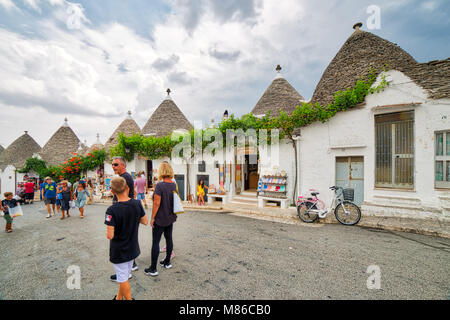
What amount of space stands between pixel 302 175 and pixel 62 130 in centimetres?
2918

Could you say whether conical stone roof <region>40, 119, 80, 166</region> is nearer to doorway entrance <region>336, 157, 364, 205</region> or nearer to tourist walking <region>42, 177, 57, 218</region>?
tourist walking <region>42, 177, 57, 218</region>

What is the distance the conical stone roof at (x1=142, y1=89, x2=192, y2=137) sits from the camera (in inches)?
633

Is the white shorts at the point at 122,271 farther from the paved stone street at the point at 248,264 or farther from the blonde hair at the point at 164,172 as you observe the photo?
the blonde hair at the point at 164,172

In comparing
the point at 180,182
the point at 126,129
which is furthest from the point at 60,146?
the point at 180,182

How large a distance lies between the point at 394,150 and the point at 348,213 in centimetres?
329

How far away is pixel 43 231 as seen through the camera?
636cm

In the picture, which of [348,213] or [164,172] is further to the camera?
[348,213]

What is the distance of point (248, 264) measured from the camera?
3.67m

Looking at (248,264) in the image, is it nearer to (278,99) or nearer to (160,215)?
(160,215)

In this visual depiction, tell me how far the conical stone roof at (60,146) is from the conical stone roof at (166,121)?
13.0 meters

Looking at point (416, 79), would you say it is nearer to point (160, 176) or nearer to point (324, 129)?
point (324, 129)

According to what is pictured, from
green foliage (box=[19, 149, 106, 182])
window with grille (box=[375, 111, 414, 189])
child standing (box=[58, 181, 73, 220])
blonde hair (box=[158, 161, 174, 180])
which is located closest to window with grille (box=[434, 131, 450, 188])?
window with grille (box=[375, 111, 414, 189])

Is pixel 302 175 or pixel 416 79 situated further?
pixel 302 175
